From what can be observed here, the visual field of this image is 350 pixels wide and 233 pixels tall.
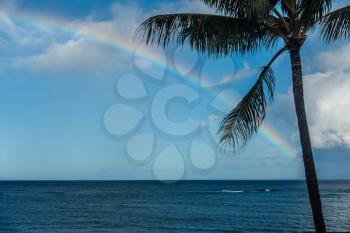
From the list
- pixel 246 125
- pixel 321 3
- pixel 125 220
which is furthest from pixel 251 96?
pixel 125 220

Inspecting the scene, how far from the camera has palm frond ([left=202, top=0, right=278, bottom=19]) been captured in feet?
29.2

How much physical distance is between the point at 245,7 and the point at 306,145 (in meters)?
2.83

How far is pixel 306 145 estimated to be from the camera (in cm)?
888

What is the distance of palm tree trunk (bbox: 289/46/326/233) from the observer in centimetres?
862

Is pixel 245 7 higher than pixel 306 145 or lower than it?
higher

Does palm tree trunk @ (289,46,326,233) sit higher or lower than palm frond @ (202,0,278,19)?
lower

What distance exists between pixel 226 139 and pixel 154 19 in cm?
301

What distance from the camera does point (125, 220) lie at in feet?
172

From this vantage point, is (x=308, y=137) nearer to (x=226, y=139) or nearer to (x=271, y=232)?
(x=226, y=139)

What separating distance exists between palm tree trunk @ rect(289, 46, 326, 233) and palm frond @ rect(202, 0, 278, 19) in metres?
0.97

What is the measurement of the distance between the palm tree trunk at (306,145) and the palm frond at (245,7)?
38.1 inches

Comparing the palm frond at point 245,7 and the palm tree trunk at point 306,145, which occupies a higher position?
the palm frond at point 245,7

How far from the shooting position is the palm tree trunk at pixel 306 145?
862cm

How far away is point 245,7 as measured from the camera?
9188 mm
